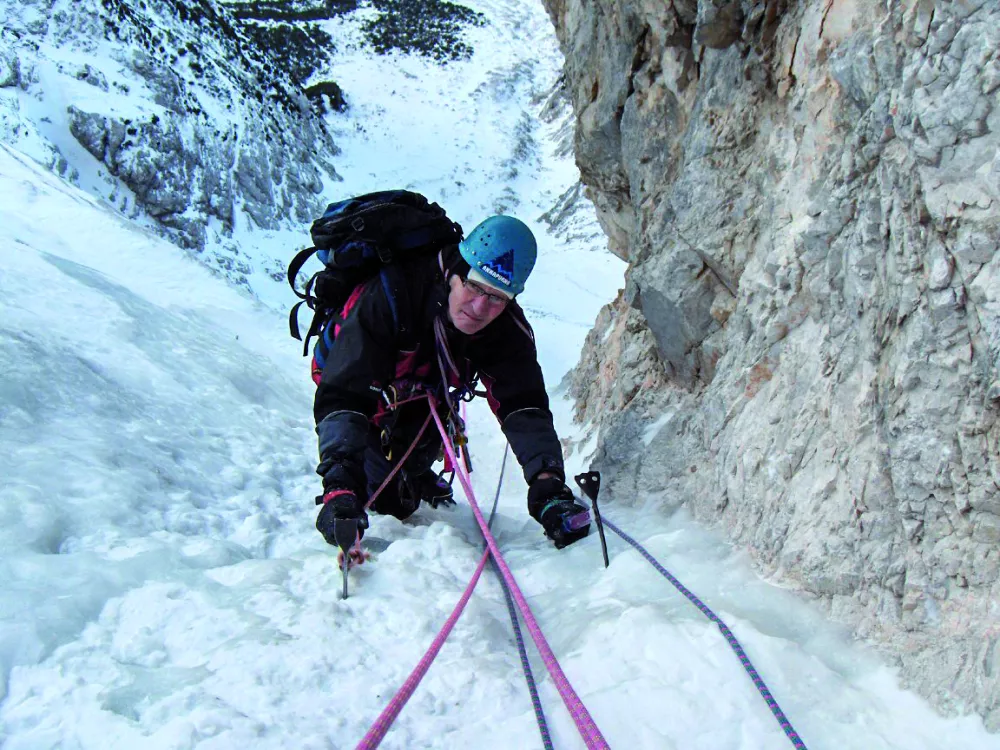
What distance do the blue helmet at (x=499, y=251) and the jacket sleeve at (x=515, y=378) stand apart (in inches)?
17.5

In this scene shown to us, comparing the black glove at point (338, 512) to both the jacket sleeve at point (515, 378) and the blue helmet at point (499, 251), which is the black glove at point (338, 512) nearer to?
the jacket sleeve at point (515, 378)

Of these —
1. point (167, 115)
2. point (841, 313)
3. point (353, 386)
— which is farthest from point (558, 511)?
point (167, 115)

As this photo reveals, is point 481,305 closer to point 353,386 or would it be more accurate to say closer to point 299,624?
point 353,386

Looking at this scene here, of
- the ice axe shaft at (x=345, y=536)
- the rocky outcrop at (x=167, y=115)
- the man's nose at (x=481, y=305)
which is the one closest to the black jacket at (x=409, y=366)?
the man's nose at (x=481, y=305)

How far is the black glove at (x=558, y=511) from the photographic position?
10.2 ft

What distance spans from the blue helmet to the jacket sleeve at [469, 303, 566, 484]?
444 millimetres

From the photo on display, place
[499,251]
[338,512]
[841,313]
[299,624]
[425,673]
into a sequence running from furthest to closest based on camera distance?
[499,251], [338,512], [841,313], [299,624], [425,673]

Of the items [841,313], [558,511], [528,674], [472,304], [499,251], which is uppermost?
[841,313]

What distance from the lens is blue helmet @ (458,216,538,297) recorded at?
306 centimetres

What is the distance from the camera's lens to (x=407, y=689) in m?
1.83

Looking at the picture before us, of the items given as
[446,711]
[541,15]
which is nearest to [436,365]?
[446,711]

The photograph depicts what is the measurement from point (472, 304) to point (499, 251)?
29 cm

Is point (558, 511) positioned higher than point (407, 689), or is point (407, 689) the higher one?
point (558, 511)

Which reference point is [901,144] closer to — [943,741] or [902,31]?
[902,31]
